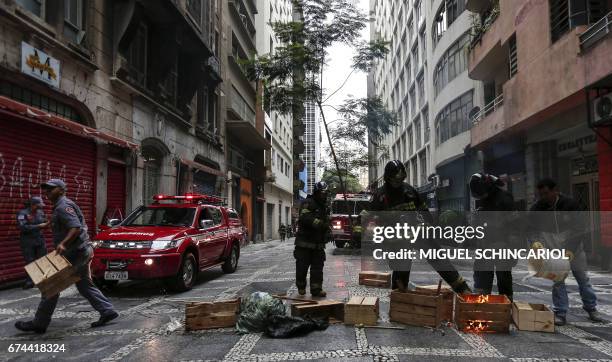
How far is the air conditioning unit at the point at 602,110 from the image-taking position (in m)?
10.6

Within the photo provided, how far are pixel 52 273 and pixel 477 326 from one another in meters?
4.76

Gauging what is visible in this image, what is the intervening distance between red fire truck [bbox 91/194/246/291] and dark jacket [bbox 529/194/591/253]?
573 cm

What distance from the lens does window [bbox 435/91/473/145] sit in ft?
76.5

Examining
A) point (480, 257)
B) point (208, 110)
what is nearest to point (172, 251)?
point (480, 257)

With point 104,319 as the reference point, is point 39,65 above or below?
above

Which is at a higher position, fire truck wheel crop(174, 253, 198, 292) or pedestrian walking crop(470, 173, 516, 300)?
pedestrian walking crop(470, 173, 516, 300)

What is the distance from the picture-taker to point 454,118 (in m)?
25.1

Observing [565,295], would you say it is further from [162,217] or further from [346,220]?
[346,220]

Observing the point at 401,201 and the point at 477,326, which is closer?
the point at 477,326

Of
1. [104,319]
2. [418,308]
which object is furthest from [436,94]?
[104,319]

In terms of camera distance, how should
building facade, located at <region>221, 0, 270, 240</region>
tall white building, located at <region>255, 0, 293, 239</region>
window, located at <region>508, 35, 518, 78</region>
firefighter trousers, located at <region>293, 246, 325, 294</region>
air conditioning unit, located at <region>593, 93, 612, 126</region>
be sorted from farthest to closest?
tall white building, located at <region>255, 0, 293, 239</region>, building facade, located at <region>221, 0, 270, 240</region>, window, located at <region>508, 35, 518, 78</region>, air conditioning unit, located at <region>593, 93, 612, 126</region>, firefighter trousers, located at <region>293, 246, 325, 294</region>

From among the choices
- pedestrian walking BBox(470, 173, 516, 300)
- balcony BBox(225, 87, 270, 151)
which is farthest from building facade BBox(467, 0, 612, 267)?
balcony BBox(225, 87, 270, 151)

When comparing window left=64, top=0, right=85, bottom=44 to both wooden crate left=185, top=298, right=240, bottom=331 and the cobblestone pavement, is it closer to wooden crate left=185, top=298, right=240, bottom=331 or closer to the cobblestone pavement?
the cobblestone pavement

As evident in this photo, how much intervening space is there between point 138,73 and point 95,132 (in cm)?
515
